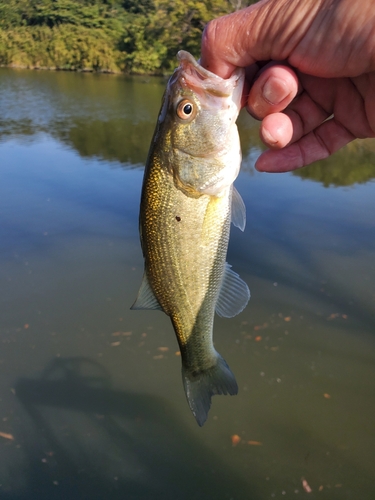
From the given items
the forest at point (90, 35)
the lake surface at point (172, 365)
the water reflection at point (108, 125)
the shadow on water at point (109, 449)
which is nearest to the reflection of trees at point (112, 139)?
the water reflection at point (108, 125)

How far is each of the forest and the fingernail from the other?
1246 inches

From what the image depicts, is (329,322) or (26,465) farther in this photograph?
(329,322)

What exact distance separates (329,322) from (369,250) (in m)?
1.95

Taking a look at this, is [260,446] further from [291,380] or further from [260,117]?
[260,117]

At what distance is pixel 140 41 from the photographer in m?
43.2

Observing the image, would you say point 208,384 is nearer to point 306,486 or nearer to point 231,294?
point 231,294

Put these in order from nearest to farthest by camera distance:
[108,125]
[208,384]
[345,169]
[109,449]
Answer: [208,384]
[109,449]
[345,169]
[108,125]

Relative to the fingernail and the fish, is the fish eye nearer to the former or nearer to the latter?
the fish

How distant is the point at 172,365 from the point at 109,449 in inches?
41.0

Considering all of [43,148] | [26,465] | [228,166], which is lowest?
[43,148]

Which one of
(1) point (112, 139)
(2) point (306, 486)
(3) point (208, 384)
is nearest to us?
(3) point (208, 384)

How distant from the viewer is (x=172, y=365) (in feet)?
13.6

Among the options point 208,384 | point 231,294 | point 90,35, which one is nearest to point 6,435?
point 208,384

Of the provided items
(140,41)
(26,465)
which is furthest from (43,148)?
(140,41)
